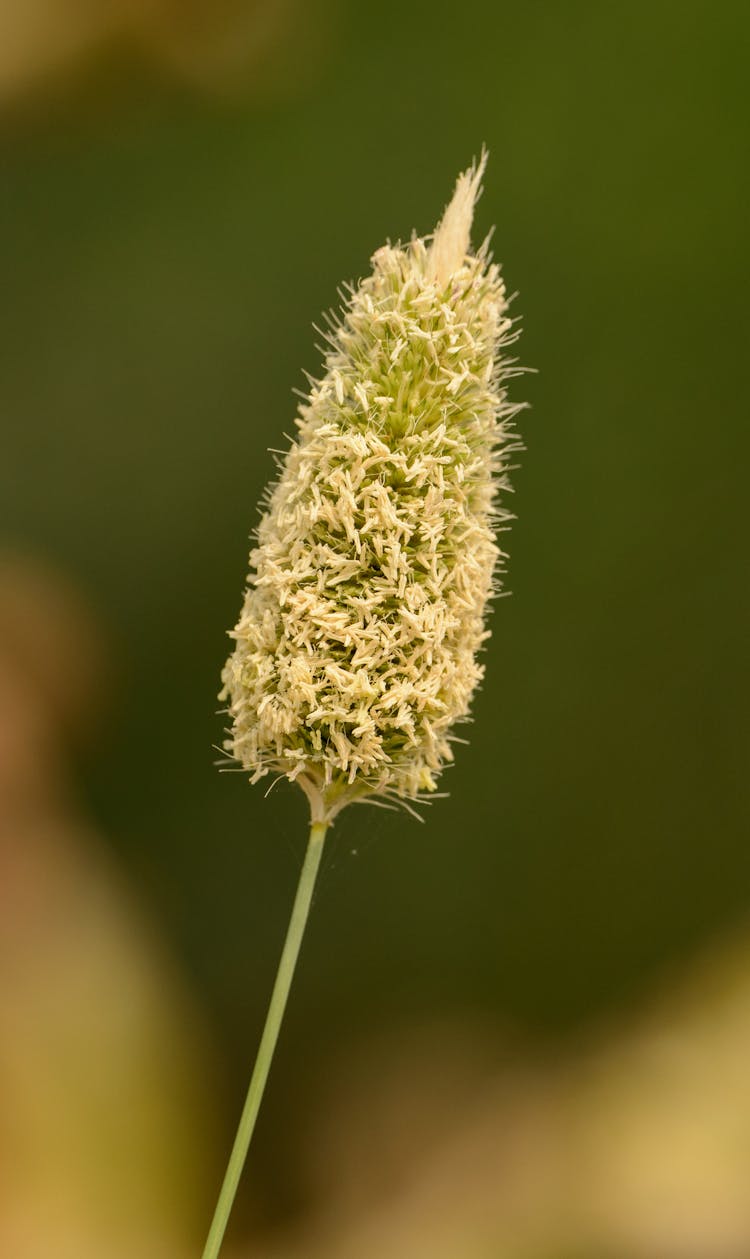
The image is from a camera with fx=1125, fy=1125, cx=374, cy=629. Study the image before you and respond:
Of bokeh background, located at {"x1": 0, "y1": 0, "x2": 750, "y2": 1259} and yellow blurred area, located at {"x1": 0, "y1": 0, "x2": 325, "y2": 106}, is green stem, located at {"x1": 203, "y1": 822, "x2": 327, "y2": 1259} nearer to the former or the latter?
bokeh background, located at {"x1": 0, "y1": 0, "x2": 750, "y2": 1259}

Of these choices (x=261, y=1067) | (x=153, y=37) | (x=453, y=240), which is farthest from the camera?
(x=153, y=37)

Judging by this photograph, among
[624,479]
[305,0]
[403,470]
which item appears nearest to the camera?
[403,470]

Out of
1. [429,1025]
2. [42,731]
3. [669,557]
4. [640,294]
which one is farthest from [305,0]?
[429,1025]

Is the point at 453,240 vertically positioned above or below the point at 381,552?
above

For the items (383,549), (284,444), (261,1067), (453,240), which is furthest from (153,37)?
(261,1067)

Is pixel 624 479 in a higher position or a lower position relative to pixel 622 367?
lower

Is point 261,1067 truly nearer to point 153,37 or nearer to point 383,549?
point 383,549

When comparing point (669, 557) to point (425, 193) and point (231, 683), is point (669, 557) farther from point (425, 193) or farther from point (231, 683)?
point (231, 683)
